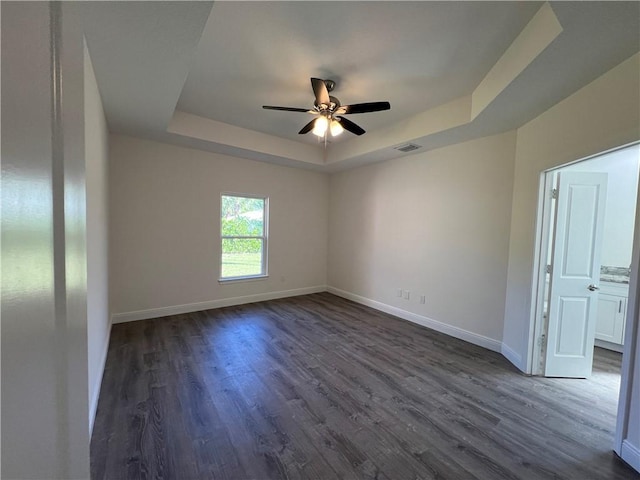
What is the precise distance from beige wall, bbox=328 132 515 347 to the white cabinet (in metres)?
1.53

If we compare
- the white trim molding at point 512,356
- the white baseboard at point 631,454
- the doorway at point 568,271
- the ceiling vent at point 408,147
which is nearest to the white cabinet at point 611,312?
the doorway at point 568,271

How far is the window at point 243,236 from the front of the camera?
4.81 m

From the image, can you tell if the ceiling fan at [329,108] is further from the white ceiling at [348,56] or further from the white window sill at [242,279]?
the white window sill at [242,279]

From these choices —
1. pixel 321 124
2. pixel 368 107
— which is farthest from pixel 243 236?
pixel 368 107

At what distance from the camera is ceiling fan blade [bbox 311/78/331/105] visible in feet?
8.11

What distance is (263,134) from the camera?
14.5 feet

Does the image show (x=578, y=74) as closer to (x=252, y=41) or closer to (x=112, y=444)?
(x=252, y=41)

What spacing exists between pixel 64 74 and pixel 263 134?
4.12 metres

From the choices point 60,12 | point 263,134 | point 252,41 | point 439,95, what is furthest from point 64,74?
point 263,134

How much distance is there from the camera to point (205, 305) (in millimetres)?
4570

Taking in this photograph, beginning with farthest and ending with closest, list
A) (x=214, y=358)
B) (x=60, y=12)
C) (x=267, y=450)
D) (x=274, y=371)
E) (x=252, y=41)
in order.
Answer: (x=214, y=358), (x=274, y=371), (x=252, y=41), (x=267, y=450), (x=60, y=12)

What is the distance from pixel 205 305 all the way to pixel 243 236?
1.31m

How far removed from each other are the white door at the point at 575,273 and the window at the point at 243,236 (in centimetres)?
416

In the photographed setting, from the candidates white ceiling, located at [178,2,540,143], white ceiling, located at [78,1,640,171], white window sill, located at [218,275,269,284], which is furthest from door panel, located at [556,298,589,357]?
white window sill, located at [218,275,269,284]
